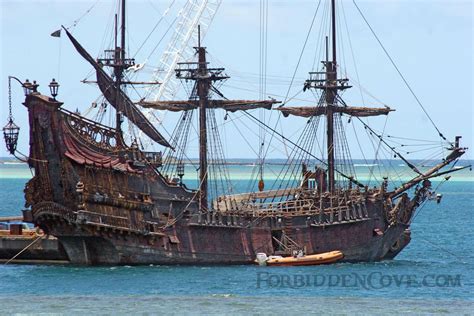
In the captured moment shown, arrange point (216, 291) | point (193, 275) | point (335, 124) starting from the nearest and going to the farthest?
point (216, 291) < point (193, 275) < point (335, 124)

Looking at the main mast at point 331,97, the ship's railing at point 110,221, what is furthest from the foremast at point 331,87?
the ship's railing at point 110,221

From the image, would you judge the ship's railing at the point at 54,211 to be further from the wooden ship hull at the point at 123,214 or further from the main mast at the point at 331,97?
the main mast at the point at 331,97

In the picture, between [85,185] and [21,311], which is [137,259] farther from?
[21,311]

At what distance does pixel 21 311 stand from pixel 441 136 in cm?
3188

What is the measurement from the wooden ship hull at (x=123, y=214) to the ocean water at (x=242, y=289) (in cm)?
120

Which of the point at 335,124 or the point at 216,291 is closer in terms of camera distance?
the point at 216,291

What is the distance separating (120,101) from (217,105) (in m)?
5.65

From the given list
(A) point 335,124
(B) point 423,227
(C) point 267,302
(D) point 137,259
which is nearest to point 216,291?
(C) point 267,302

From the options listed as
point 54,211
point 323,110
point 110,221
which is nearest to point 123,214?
point 110,221

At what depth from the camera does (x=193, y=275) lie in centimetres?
6725

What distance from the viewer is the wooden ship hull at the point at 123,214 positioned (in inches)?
2650

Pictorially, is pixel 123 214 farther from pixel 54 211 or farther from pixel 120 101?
pixel 120 101

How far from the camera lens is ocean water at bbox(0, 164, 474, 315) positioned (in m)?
57.1

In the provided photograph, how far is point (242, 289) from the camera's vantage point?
63.1 meters
